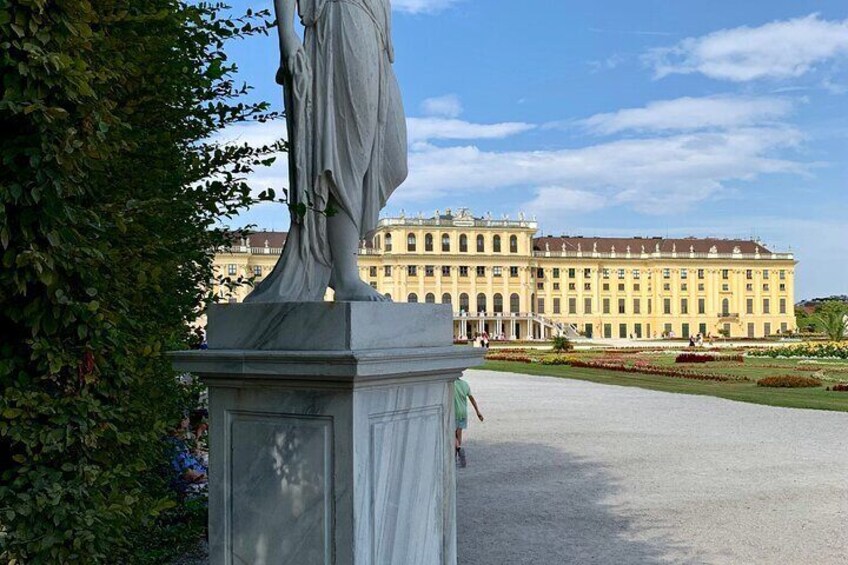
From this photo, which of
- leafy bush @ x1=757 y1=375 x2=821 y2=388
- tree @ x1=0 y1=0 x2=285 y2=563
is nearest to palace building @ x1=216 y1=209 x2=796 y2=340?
leafy bush @ x1=757 y1=375 x2=821 y2=388

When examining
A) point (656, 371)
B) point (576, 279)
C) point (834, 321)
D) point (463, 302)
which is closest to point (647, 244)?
point (576, 279)

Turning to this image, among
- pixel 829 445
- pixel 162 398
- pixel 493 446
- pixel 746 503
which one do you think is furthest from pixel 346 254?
pixel 829 445

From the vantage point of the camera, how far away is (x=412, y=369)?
8.80ft

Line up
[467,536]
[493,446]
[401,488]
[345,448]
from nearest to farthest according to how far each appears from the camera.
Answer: [345,448]
[401,488]
[467,536]
[493,446]

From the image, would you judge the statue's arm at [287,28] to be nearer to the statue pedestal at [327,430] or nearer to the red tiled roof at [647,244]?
the statue pedestal at [327,430]

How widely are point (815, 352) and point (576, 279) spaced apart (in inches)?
2105

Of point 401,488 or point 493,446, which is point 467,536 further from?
point 493,446

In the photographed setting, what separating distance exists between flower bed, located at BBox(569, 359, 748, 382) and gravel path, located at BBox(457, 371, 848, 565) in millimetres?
6921

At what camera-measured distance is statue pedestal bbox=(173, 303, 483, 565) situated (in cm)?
256

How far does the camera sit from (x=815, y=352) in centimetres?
2927

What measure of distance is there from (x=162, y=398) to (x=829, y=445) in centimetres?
912

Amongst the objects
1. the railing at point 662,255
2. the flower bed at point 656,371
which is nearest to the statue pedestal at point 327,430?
the flower bed at point 656,371

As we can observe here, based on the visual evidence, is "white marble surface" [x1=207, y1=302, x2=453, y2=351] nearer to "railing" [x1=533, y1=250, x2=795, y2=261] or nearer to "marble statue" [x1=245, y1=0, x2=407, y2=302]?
"marble statue" [x1=245, y1=0, x2=407, y2=302]

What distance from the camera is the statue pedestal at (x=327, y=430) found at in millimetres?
2559
